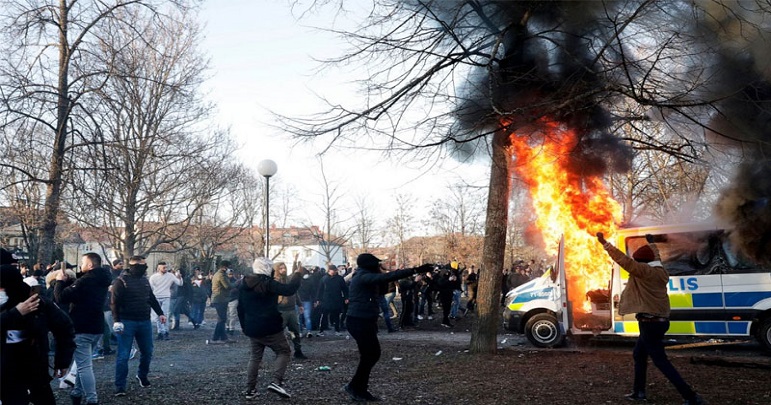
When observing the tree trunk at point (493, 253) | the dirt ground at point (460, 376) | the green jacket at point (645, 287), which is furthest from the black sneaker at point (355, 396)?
the tree trunk at point (493, 253)

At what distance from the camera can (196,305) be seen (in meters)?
18.3

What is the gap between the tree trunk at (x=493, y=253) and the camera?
10430 mm

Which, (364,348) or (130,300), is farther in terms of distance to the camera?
(130,300)

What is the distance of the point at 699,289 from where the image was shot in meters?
10.6

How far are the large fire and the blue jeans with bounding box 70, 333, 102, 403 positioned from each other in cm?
712

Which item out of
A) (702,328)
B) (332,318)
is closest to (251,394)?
(702,328)

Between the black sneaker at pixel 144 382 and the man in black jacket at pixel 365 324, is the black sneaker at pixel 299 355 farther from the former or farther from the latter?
the man in black jacket at pixel 365 324

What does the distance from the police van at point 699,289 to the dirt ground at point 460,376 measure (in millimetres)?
497

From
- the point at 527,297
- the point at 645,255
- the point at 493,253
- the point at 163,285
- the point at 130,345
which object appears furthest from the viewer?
the point at 163,285

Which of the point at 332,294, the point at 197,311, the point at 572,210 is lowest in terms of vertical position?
the point at 197,311

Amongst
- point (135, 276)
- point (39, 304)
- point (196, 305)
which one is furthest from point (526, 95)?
point (196, 305)

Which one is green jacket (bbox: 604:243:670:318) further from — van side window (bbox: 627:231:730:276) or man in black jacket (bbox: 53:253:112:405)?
man in black jacket (bbox: 53:253:112:405)

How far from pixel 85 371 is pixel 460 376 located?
188 inches

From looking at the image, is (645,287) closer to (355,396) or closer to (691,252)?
(355,396)
